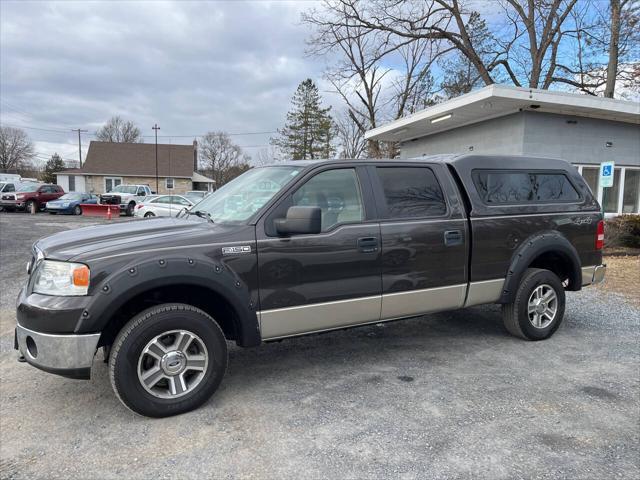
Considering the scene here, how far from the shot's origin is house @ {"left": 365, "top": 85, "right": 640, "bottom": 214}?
37.8ft

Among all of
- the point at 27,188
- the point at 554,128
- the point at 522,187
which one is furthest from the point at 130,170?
the point at 522,187

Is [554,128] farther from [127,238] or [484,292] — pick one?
[127,238]

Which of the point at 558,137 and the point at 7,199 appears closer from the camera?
the point at 558,137

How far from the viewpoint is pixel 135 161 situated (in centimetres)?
4616

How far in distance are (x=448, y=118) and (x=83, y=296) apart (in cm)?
1247

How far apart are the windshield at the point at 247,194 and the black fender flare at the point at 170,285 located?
1.88 feet

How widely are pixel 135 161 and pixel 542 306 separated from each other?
4697cm

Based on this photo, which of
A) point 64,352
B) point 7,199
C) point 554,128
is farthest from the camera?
point 7,199

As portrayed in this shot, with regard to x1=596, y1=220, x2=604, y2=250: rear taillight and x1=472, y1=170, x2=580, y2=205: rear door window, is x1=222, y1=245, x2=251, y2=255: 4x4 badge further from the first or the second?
x1=596, y1=220, x2=604, y2=250: rear taillight

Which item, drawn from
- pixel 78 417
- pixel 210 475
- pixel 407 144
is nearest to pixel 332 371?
pixel 210 475

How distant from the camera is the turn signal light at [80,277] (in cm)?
304

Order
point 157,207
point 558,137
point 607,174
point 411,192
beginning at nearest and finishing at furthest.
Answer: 1. point 411,192
2. point 607,174
3. point 558,137
4. point 157,207

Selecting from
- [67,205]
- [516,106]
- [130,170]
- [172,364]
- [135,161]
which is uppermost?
[135,161]

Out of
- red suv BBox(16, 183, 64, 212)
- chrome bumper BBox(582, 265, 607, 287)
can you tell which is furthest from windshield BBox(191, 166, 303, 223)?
red suv BBox(16, 183, 64, 212)
